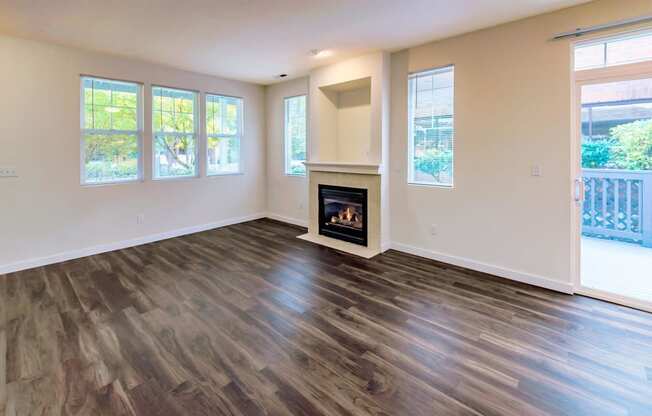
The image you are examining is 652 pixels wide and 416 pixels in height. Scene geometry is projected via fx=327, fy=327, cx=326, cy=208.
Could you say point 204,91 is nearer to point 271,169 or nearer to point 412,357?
point 271,169

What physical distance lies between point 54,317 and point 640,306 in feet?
16.8

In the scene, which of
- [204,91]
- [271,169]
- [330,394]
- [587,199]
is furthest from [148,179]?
[587,199]

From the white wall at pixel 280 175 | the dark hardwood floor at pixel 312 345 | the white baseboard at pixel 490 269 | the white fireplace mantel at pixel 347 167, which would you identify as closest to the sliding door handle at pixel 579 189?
the white baseboard at pixel 490 269

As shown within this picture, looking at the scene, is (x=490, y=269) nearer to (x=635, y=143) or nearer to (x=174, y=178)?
(x=635, y=143)

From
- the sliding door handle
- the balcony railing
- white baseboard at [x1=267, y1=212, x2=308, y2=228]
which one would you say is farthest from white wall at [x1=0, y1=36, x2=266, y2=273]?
the balcony railing

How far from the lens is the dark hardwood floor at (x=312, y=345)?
6.10 feet

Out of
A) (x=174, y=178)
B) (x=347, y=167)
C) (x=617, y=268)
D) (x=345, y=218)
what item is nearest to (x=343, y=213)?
(x=345, y=218)

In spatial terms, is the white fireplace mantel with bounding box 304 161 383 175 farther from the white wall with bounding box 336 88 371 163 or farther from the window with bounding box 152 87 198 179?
the window with bounding box 152 87 198 179

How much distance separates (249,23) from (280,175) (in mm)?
3396

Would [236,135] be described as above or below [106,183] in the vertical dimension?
above

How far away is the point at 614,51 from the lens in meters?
2.95

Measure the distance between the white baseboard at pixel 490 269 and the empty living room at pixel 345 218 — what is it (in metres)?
0.02

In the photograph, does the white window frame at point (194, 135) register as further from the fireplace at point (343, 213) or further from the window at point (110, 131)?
the fireplace at point (343, 213)

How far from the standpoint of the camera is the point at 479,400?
1.85 metres
